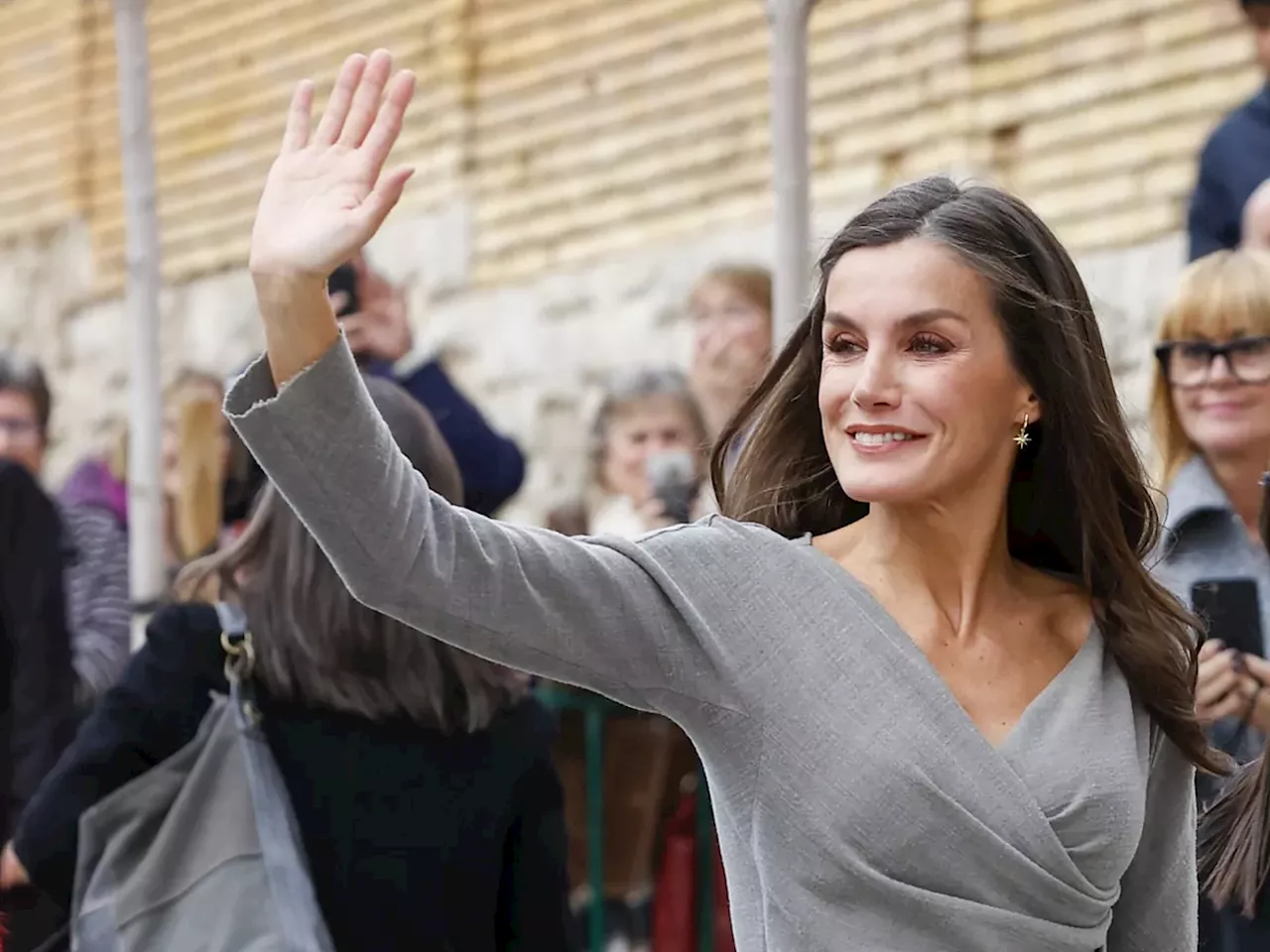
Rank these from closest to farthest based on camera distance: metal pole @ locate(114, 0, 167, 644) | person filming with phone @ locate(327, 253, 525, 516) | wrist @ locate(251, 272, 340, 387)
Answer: wrist @ locate(251, 272, 340, 387), metal pole @ locate(114, 0, 167, 644), person filming with phone @ locate(327, 253, 525, 516)

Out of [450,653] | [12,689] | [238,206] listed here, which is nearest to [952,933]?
[450,653]

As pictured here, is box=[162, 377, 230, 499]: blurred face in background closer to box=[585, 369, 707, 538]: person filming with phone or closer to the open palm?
box=[585, 369, 707, 538]: person filming with phone

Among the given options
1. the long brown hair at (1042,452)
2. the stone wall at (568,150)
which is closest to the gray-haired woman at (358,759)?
the long brown hair at (1042,452)

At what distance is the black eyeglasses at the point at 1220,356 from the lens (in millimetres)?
4043

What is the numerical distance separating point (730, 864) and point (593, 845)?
2912mm

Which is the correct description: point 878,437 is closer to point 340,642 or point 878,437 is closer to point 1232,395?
point 340,642

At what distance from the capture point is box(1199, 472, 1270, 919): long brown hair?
318 centimetres

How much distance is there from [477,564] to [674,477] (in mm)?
3336

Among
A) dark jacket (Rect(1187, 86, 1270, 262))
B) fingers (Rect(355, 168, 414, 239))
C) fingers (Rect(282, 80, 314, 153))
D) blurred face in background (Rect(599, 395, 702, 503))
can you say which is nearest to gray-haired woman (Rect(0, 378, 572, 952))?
fingers (Rect(282, 80, 314, 153))

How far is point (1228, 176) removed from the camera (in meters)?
5.44

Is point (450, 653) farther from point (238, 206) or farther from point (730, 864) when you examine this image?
point (238, 206)

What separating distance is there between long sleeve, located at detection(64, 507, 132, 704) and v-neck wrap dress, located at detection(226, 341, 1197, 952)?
3096 mm

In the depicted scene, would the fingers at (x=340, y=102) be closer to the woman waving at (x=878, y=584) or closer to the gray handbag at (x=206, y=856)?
the woman waving at (x=878, y=584)

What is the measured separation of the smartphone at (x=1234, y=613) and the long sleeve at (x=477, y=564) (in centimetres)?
154
